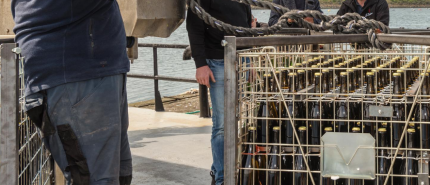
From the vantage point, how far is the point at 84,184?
8.95ft

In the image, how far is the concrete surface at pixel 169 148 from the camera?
517cm

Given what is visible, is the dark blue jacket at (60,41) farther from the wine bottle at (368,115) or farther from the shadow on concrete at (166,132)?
the shadow on concrete at (166,132)

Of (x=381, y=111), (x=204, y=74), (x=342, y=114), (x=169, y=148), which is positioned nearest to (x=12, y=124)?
(x=381, y=111)

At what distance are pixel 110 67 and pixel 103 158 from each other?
17.2 inches

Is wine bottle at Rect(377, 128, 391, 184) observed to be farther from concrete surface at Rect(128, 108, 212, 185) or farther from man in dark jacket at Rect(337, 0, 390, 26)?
man in dark jacket at Rect(337, 0, 390, 26)

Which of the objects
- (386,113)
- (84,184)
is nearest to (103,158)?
(84,184)

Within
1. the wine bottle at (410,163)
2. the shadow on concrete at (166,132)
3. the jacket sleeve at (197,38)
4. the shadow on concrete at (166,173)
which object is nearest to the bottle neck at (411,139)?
the wine bottle at (410,163)

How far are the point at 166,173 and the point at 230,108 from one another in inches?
104

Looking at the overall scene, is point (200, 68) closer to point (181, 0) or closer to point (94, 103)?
point (181, 0)

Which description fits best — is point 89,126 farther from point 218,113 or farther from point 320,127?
point 218,113

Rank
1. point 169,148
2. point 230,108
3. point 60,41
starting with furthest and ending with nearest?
point 169,148 → point 230,108 → point 60,41

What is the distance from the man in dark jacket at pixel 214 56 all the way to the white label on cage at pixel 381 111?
1.66m

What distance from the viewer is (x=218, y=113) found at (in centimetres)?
427

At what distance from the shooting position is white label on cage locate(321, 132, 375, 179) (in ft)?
8.99
